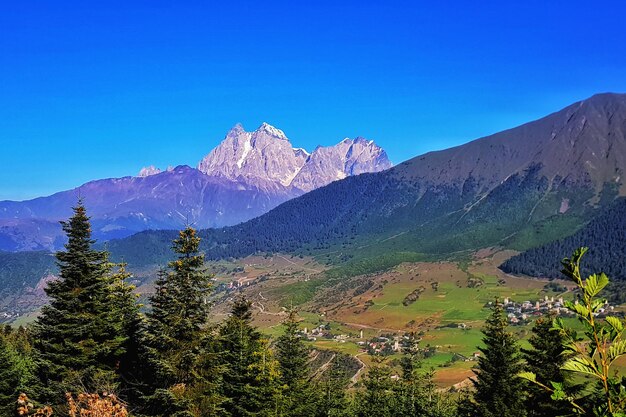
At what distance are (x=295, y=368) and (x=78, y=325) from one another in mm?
21842

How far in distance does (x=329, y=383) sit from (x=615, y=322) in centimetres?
5897

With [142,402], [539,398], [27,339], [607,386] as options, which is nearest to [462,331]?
[27,339]

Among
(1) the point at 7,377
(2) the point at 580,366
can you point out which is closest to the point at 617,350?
(2) the point at 580,366

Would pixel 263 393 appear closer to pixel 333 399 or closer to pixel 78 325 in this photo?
pixel 78 325

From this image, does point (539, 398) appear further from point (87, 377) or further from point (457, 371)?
point (457, 371)

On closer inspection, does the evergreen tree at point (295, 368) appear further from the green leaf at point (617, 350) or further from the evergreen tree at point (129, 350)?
the green leaf at point (617, 350)

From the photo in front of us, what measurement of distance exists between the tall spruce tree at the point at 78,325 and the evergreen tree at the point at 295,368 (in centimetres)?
1720

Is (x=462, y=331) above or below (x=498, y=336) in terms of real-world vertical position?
below

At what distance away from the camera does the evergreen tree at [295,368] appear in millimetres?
47062

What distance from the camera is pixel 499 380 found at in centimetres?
3928

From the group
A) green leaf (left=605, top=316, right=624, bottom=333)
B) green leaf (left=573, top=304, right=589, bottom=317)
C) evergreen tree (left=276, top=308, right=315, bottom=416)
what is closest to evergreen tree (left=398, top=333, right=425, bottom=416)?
evergreen tree (left=276, top=308, right=315, bottom=416)

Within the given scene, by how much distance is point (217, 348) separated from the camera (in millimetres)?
31922

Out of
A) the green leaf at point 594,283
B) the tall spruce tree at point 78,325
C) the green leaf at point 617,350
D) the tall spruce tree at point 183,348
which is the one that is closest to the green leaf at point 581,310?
the green leaf at point 594,283

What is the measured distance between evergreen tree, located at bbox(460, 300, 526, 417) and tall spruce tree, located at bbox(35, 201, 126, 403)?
2630 cm
